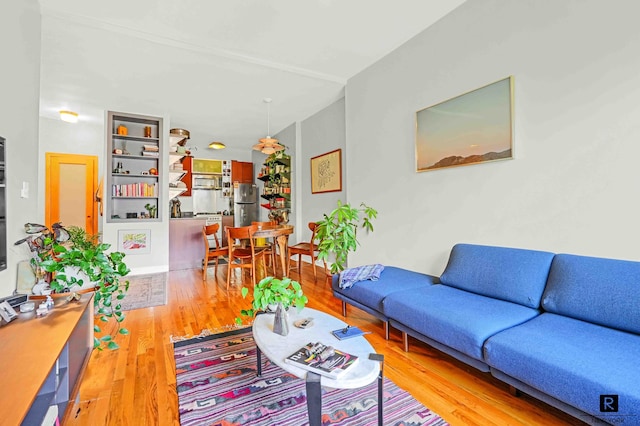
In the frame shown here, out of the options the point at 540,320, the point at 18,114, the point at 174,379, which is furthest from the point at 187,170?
the point at 540,320

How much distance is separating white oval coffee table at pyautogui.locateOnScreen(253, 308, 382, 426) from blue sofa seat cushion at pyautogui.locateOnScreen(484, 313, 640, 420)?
2.36ft

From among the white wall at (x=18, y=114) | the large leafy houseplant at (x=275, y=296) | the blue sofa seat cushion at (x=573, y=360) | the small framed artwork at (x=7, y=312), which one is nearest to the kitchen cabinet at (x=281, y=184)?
the white wall at (x=18, y=114)

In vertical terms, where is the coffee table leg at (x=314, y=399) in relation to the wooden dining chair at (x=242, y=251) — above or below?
below

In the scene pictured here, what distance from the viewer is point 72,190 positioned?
19.3ft

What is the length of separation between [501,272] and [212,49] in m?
3.49

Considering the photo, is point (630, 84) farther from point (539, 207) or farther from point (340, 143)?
point (340, 143)

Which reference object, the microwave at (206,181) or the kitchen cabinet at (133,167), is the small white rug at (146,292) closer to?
the kitchen cabinet at (133,167)

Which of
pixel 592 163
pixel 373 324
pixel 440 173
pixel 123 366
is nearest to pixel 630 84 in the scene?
pixel 592 163

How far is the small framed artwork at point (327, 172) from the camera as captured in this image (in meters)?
4.76

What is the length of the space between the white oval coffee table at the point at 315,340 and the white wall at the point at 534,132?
5.22 feet

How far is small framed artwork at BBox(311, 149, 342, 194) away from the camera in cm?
476

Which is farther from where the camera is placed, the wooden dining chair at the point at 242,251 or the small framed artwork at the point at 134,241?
the small framed artwork at the point at 134,241

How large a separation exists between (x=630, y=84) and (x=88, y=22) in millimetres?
4208

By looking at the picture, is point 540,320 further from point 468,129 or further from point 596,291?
point 468,129
